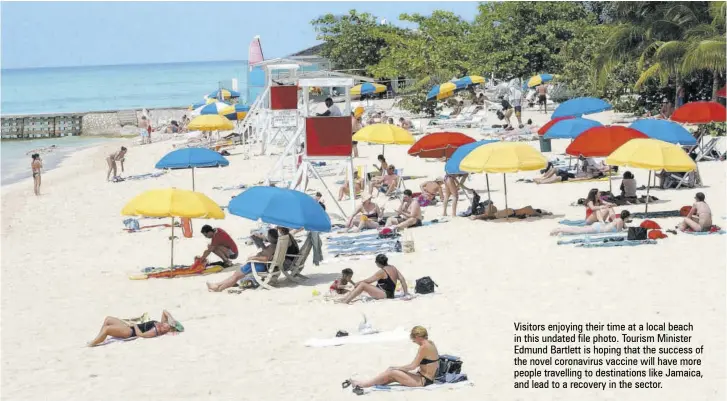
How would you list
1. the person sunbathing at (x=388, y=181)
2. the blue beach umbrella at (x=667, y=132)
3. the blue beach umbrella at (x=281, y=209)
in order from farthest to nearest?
the person sunbathing at (x=388, y=181)
the blue beach umbrella at (x=667, y=132)
the blue beach umbrella at (x=281, y=209)

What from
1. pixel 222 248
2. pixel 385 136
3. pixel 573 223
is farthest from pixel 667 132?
pixel 222 248

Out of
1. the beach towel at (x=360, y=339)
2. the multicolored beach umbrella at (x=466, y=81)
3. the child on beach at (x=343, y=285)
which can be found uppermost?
the multicolored beach umbrella at (x=466, y=81)

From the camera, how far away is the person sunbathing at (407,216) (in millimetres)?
17000

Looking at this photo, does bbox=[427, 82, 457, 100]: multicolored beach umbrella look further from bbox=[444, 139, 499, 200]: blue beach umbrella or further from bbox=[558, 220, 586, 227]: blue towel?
bbox=[558, 220, 586, 227]: blue towel

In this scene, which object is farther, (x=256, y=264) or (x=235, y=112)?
(x=235, y=112)

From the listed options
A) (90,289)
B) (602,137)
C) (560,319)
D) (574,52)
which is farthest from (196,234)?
(574,52)

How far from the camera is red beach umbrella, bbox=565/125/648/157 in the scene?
1717 cm

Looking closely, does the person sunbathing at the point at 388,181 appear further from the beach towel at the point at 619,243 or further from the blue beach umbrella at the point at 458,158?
the beach towel at the point at 619,243

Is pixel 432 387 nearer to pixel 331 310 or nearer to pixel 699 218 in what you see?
pixel 331 310

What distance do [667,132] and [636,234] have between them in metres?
4.61

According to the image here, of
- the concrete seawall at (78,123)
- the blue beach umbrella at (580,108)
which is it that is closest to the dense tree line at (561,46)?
the blue beach umbrella at (580,108)

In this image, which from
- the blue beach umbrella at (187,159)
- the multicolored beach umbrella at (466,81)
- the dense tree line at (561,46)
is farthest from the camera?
the multicolored beach umbrella at (466,81)

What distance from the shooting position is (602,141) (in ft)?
56.7

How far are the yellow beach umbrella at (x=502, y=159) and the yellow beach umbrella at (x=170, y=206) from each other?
13.8ft
